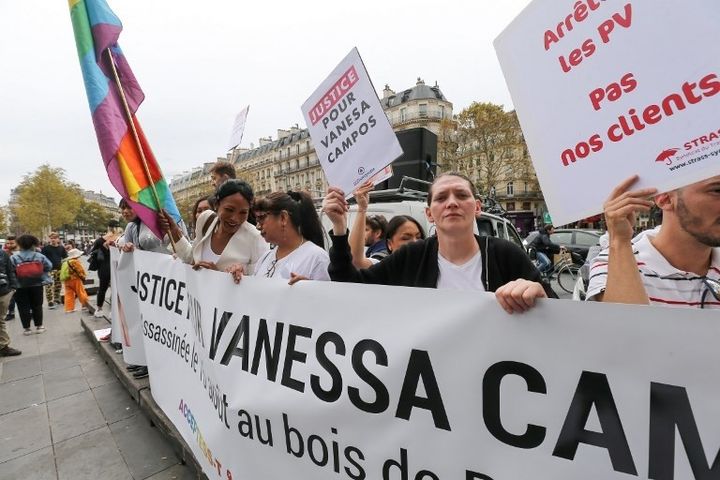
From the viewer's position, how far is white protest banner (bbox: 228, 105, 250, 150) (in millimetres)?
4490

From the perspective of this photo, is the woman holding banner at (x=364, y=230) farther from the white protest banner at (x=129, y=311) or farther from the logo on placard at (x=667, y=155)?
the white protest banner at (x=129, y=311)

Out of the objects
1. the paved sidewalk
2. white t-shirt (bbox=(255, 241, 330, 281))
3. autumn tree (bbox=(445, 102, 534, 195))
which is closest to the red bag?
the paved sidewalk

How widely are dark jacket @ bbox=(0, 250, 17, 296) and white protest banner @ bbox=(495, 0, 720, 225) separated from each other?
22.4ft

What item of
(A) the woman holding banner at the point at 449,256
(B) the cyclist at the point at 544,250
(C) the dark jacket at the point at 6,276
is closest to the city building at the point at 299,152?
(B) the cyclist at the point at 544,250

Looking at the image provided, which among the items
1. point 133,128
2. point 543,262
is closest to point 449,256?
point 133,128

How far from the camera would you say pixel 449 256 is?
1699 mm

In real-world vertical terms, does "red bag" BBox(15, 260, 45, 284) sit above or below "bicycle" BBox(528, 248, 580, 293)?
above

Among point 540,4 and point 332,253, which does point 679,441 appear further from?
point 332,253

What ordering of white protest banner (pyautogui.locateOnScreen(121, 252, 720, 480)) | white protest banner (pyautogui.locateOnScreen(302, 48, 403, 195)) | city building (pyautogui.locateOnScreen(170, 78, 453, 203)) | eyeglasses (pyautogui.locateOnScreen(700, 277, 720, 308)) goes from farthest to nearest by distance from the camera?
city building (pyautogui.locateOnScreen(170, 78, 453, 203)) → white protest banner (pyautogui.locateOnScreen(302, 48, 403, 195)) → eyeglasses (pyautogui.locateOnScreen(700, 277, 720, 308)) → white protest banner (pyautogui.locateOnScreen(121, 252, 720, 480))

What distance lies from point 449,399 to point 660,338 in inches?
20.7

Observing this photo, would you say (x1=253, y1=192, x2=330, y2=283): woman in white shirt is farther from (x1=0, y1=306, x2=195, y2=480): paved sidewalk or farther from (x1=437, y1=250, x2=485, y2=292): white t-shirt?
(x1=0, y1=306, x2=195, y2=480): paved sidewalk

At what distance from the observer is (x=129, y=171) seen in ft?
9.39

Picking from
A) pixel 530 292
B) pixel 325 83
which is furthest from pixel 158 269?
pixel 530 292

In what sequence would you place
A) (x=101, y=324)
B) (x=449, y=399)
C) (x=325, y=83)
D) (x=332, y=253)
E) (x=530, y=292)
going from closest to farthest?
(x=530, y=292), (x=449, y=399), (x=332, y=253), (x=325, y=83), (x=101, y=324)
